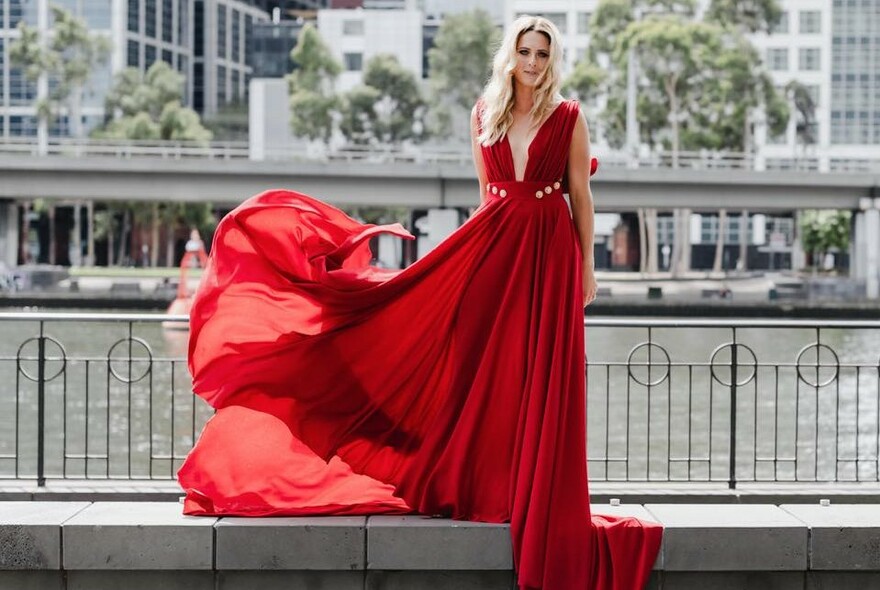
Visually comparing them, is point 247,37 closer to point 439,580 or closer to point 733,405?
point 733,405

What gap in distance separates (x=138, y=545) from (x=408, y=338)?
3.98ft

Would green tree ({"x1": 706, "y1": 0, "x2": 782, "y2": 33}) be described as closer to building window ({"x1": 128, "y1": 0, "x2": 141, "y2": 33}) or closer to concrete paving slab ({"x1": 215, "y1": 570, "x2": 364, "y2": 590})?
building window ({"x1": 128, "y1": 0, "x2": 141, "y2": 33})

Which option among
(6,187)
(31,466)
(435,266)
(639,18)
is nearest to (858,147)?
(639,18)

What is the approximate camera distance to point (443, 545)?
4660 mm

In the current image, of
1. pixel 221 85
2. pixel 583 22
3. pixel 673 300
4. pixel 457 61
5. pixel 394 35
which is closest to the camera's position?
pixel 673 300

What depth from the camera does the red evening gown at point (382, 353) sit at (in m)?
4.74

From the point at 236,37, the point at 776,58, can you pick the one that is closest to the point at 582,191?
the point at 776,58

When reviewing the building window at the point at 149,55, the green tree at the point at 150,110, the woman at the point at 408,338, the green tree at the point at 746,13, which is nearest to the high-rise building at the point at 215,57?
the building window at the point at 149,55

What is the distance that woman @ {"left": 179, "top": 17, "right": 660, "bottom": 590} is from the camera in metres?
4.74

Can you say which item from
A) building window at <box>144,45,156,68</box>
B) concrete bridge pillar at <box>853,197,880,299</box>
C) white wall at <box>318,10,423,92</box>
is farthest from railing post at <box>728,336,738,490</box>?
building window at <box>144,45,156,68</box>

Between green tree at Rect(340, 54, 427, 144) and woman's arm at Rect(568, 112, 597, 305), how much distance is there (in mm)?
61294

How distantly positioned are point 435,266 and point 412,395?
19.1 inches

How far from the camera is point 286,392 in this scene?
4.87m

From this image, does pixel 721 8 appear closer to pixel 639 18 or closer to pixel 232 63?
pixel 639 18
